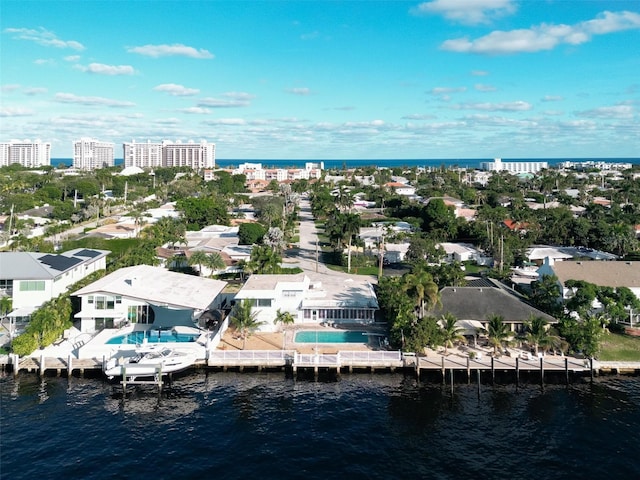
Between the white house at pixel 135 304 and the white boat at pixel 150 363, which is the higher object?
the white house at pixel 135 304

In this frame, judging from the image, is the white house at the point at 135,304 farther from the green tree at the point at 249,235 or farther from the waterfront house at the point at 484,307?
the green tree at the point at 249,235

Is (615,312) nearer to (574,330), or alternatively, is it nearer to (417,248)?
(574,330)

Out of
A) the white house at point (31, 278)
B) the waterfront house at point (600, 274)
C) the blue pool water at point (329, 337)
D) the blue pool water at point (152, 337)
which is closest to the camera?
the blue pool water at point (152, 337)

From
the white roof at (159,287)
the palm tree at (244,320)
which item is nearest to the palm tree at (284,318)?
the palm tree at (244,320)

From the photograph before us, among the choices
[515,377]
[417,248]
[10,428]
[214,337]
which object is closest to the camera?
[10,428]

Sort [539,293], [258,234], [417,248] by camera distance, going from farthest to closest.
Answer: [258,234]
[417,248]
[539,293]

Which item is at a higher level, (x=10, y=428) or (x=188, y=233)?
(x=188, y=233)

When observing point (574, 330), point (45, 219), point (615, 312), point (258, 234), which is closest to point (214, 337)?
point (574, 330)
